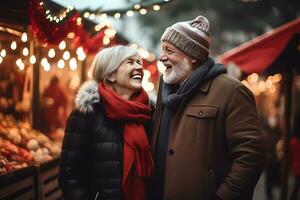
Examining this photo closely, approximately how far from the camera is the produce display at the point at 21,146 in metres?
6.13

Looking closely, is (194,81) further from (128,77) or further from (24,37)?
(24,37)

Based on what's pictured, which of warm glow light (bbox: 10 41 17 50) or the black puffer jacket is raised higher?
warm glow light (bbox: 10 41 17 50)

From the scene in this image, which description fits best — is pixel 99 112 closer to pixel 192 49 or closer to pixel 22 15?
pixel 192 49

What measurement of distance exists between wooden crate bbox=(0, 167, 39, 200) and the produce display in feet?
0.33

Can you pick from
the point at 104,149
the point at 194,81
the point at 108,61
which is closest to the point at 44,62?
the point at 108,61

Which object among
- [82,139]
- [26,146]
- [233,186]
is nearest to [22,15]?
[26,146]

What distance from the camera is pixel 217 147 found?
12.6ft

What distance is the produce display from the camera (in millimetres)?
6131

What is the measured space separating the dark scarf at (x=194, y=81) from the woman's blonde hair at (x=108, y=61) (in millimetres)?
483

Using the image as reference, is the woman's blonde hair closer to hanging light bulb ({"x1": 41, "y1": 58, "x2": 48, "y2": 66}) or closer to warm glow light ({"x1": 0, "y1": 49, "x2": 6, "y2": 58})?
warm glow light ({"x1": 0, "y1": 49, "x2": 6, "y2": 58})

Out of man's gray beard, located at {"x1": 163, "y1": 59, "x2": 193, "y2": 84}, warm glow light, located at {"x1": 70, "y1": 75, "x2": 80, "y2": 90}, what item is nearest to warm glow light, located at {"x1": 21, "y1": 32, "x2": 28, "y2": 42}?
man's gray beard, located at {"x1": 163, "y1": 59, "x2": 193, "y2": 84}

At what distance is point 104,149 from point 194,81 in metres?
0.83

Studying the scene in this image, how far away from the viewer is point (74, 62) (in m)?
8.06

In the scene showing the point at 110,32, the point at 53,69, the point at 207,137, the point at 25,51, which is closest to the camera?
the point at 207,137
